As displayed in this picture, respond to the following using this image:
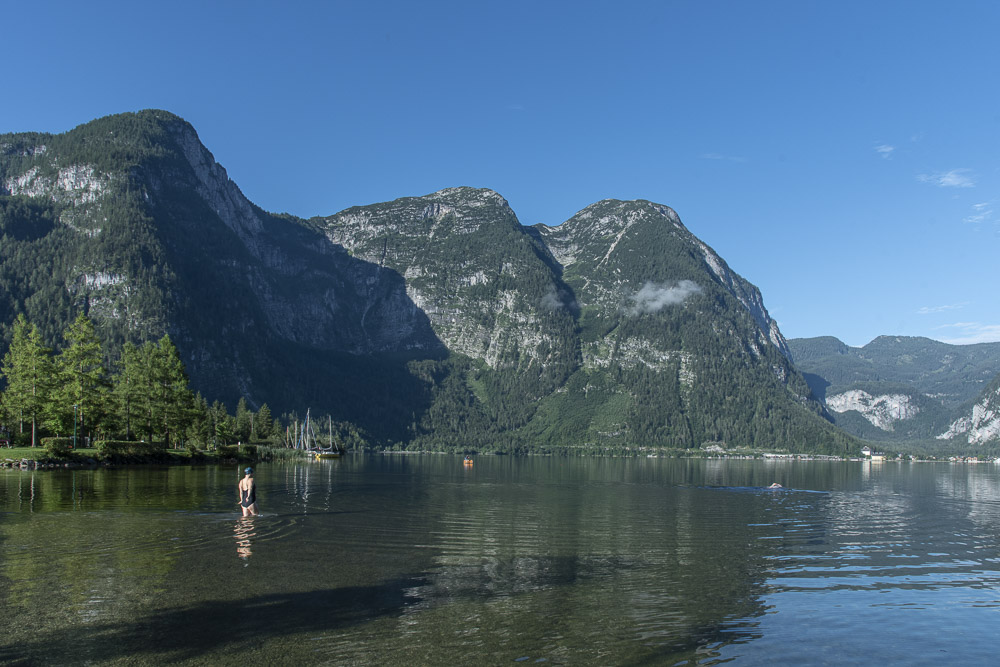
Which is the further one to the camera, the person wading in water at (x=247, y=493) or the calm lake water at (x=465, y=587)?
the person wading in water at (x=247, y=493)

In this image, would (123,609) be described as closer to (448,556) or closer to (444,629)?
(444,629)

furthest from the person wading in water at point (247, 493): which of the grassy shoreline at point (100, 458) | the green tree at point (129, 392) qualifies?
the green tree at point (129, 392)

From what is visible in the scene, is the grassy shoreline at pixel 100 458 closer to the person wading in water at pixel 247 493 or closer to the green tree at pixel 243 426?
the green tree at pixel 243 426

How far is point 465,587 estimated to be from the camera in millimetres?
24906

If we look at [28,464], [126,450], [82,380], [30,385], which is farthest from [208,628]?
[82,380]

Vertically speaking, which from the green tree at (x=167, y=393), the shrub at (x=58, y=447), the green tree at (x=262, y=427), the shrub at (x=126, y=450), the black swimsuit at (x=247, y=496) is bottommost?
the green tree at (x=262, y=427)

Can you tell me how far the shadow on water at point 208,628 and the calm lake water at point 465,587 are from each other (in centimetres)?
7

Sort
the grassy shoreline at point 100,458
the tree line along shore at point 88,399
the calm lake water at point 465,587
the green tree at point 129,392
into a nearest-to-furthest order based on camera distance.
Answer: the calm lake water at point 465,587, the grassy shoreline at point 100,458, the tree line along shore at point 88,399, the green tree at point 129,392

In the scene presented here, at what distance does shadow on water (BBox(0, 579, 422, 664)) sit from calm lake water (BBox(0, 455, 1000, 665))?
75 mm

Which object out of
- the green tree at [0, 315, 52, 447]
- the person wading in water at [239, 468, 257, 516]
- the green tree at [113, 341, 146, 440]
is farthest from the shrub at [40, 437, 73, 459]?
the person wading in water at [239, 468, 257, 516]

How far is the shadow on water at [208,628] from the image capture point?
1582 centimetres

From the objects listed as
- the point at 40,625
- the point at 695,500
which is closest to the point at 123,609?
the point at 40,625

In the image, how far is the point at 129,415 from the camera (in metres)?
100

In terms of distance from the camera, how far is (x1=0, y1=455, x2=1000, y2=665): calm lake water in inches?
696
